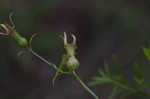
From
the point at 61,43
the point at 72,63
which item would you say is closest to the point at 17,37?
the point at 72,63

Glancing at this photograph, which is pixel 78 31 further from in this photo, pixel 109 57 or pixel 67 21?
pixel 109 57

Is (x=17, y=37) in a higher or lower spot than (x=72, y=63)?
higher

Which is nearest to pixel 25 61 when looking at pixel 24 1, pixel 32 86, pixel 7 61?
pixel 7 61

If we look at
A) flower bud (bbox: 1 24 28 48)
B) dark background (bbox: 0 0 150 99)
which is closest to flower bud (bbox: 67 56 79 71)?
flower bud (bbox: 1 24 28 48)

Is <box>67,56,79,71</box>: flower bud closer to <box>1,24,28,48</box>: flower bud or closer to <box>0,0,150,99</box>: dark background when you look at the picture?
<box>1,24,28,48</box>: flower bud

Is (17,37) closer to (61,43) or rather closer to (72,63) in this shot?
(72,63)

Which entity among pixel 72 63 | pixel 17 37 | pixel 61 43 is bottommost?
pixel 61 43

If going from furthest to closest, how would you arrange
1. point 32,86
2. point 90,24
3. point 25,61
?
point 90,24, point 32,86, point 25,61

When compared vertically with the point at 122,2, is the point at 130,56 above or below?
below
